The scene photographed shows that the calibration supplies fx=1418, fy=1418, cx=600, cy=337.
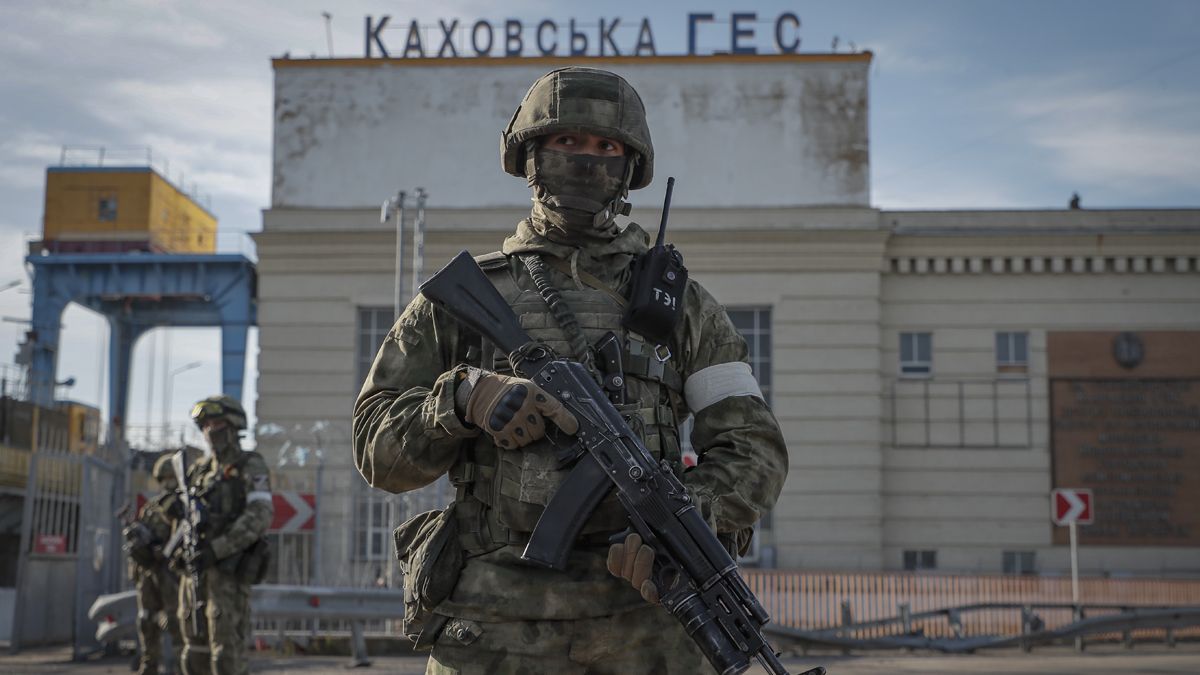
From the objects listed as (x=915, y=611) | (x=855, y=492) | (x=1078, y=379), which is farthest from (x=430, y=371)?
(x=1078, y=379)

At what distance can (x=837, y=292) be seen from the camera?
27.2 meters

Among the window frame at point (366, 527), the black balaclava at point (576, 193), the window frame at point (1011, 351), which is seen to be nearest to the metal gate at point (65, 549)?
the window frame at point (366, 527)

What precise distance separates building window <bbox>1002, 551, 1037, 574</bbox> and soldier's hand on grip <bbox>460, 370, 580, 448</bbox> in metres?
24.5

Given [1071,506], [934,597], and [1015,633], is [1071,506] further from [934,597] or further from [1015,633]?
[1015,633]

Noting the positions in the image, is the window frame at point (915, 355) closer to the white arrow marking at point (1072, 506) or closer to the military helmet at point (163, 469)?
the white arrow marking at point (1072, 506)

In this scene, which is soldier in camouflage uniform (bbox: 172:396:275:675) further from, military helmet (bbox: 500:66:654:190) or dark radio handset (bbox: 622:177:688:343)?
dark radio handset (bbox: 622:177:688:343)

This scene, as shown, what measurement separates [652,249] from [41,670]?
11.4m

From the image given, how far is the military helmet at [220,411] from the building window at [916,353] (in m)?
19.4

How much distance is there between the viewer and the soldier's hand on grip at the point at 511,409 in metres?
3.58

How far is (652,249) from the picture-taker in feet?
13.1

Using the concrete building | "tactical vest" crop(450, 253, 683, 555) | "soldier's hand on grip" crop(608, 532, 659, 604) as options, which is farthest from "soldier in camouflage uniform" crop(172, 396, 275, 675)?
the concrete building

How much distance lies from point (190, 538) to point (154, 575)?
256cm

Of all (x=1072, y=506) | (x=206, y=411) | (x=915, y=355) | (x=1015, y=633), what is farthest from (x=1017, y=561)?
(x=206, y=411)

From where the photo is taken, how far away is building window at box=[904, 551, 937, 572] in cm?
2682
